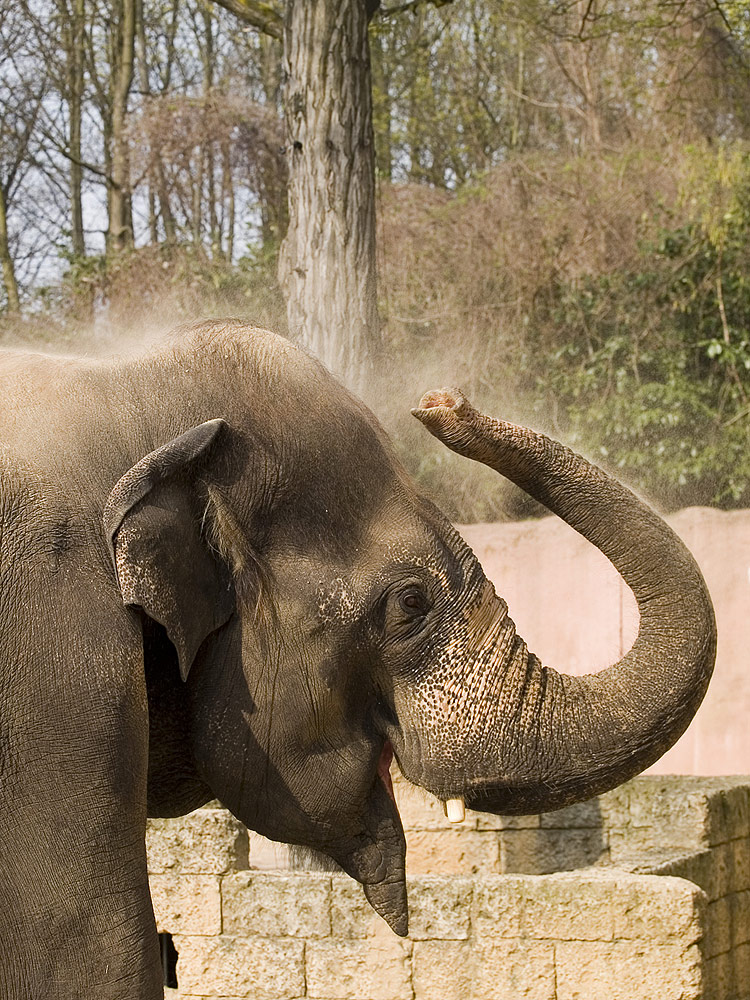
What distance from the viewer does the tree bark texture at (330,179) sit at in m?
8.80

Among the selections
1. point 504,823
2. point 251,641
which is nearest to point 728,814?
point 504,823

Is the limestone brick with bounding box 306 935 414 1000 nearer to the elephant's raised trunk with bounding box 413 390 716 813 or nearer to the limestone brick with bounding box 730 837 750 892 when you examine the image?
the limestone brick with bounding box 730 837 750 892

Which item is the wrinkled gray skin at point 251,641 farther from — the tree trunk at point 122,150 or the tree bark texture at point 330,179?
the tree trunk at point 122,150

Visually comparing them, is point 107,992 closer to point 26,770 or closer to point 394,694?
point 26,770

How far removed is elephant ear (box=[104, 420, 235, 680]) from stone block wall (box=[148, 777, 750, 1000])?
3.72 metres

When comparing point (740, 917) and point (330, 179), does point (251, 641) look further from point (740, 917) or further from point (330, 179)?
point (330, 179)

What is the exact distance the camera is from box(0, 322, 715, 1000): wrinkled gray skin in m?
2.57

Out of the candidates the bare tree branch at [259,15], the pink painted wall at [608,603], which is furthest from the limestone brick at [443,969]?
the bare tree branch at [259,15]

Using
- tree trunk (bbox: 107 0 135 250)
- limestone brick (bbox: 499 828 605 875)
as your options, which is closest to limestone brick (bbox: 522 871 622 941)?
limestone brick (bbox: 499 828 605 875)

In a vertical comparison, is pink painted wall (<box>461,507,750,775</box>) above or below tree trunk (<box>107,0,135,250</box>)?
below

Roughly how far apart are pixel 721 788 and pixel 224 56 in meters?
17.2

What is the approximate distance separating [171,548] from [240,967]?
423 cm

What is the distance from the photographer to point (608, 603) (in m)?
12.9

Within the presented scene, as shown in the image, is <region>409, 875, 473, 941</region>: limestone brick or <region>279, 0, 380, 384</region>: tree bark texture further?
<region>279, 0, 380, 384</region>: tree bark texture
